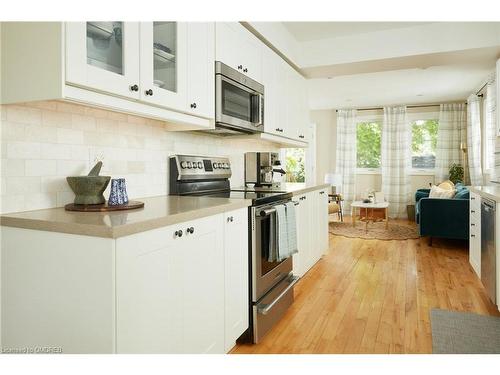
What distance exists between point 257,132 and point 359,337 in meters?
1.70

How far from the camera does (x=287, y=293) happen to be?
103 inches

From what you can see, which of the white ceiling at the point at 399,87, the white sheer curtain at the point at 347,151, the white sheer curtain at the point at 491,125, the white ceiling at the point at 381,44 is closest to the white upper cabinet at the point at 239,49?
the white ceiling at the point at 381,44

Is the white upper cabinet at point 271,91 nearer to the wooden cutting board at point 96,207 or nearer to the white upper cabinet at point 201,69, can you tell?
the white upper cabinet at point 201,69

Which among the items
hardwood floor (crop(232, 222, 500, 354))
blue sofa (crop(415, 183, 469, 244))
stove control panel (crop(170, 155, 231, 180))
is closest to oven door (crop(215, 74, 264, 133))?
stove control panel (crop(170, 155, 231, 180))

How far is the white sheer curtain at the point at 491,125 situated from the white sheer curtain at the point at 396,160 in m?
1.77

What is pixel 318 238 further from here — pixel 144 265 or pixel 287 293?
pixel 144 265

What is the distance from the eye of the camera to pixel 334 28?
11.4 feet

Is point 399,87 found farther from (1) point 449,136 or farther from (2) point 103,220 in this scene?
(2) point 103,220

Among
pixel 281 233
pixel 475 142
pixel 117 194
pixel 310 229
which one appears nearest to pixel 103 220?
pixel 117 194

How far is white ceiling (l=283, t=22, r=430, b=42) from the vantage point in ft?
11.1

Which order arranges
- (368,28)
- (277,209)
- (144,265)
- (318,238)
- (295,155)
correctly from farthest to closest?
1. (295,155)
2. (318,238)
3. (368,28)
4. (277,209)
5. (144,265)

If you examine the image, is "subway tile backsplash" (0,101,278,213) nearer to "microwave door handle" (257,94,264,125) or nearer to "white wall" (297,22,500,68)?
"microwave door handle" (257,94,264,125)

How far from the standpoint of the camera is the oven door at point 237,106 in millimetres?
2361
